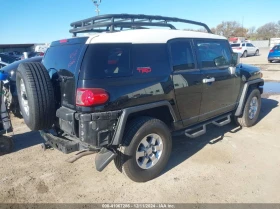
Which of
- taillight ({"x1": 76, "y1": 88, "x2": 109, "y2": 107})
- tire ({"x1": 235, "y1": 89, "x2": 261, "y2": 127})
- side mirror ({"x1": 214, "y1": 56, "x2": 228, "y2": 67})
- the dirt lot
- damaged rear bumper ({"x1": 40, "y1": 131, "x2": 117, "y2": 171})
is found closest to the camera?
taillight ({"x1": 76, "y1": 88, "x2": 109, "y2": 107})

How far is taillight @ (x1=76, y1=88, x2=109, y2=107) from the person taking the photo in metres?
2.71

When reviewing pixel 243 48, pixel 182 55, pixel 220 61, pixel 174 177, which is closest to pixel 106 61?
pixel 182 55

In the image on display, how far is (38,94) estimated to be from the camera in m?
2.98

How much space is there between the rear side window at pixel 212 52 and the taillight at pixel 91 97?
6.47 feet

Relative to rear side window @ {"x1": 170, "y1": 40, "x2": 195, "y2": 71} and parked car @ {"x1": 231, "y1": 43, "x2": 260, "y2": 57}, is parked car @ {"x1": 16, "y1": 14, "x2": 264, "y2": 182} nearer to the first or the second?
rear side window @ {"x1": 170, "y1": 40, "x2": 195, "y2": 71}

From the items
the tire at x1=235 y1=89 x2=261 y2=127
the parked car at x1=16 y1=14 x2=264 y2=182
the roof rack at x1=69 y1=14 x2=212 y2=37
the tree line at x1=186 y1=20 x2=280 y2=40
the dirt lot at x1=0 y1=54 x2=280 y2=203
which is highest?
the tree line at x1=186 y1=20 x2=280 y2=40

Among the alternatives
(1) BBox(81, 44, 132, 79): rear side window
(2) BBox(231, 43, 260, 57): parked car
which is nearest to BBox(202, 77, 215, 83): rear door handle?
(1) BBox(81, 44, 132, 79): rear side window

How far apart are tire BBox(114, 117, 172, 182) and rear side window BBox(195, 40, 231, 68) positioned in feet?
4.75

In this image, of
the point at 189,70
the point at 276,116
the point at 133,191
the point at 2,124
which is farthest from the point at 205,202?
the point at 276,116

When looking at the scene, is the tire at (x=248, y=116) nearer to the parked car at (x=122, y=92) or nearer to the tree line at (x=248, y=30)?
the parked car at (x=122, y=92)

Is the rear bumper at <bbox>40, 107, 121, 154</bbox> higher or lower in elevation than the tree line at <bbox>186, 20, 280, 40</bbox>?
lower

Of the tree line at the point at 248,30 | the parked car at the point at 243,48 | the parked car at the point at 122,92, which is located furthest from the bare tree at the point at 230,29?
the parked car at the point at 122,92

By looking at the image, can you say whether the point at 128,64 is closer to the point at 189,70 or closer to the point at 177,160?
the point at 189,70

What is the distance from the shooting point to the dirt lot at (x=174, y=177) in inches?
120
